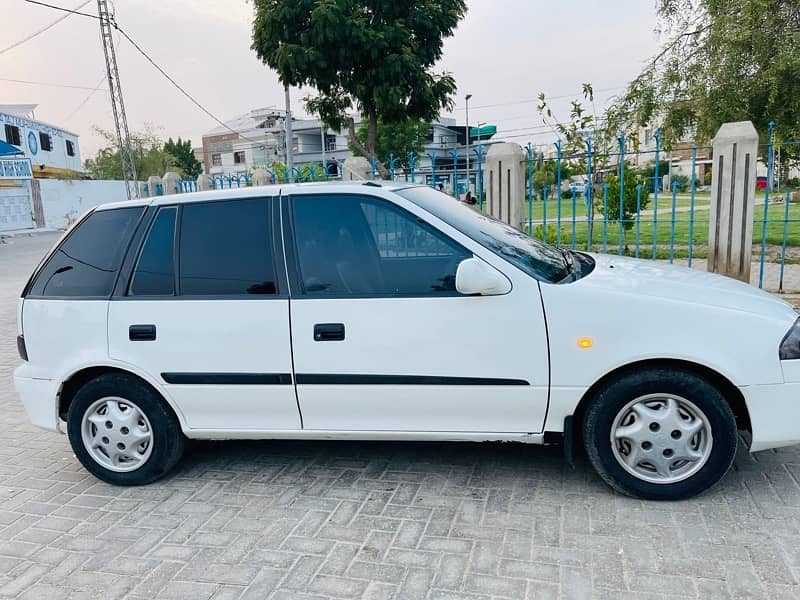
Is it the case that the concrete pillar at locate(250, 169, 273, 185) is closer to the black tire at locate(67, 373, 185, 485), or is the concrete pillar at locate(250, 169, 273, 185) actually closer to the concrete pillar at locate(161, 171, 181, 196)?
the concrete pillar at locate(161, 171, 181, 196)

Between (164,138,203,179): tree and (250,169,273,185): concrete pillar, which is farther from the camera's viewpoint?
(164,138,203,179): tree

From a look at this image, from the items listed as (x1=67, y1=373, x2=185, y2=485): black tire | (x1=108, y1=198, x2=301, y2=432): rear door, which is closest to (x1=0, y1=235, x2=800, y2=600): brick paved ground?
(x1=67, y1=373, x2=185, y2=485): black tire

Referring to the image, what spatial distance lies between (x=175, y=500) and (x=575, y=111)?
776 centimetres

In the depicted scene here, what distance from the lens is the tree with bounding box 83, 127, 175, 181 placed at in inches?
1873

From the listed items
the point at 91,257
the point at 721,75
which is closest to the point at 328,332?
the point at 91,257

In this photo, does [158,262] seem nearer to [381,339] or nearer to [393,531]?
[381,339]

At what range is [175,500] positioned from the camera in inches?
142

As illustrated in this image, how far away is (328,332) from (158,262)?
45.8 inches

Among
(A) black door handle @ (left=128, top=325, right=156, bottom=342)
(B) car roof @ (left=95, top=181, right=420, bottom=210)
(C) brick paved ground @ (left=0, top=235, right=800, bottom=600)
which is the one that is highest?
(B) car roof @ (left=95, top=181, right=420, bottom=210)

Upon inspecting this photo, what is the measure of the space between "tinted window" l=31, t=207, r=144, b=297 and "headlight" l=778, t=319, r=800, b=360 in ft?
11.9

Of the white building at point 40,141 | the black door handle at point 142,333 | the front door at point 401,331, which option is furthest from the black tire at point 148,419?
the white building at point 40,141

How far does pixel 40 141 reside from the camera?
134ft

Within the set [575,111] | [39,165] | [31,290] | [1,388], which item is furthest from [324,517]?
[39,165]

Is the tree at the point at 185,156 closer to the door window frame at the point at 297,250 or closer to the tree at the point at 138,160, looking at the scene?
the tree at the point at 138,160
